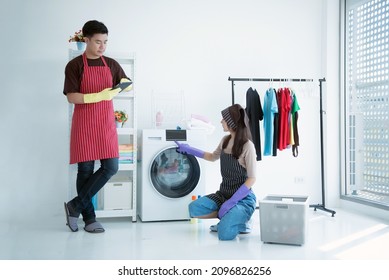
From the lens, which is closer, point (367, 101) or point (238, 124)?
point (238, 124)

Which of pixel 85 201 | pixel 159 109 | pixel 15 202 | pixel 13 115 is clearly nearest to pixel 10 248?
pixel 85 201

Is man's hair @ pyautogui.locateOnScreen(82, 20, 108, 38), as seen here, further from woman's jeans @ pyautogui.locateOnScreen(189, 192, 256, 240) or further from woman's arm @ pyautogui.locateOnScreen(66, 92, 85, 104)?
woman's jeans @ pyautogui.locateOnScreen(189, 192, 256, 240)

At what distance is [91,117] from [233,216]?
1.46 metres

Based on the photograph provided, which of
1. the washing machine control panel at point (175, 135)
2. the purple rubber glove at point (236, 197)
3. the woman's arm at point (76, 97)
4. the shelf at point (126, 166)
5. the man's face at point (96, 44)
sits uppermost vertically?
the man's face at point (96, 44)

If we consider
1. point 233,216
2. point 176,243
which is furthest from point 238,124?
point 176,243

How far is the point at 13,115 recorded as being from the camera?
434 centimetres

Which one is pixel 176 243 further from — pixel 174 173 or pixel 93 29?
pixel 93 29

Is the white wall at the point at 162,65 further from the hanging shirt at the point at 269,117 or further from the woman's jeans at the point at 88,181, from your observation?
the woman's jeans at the point at 88,181

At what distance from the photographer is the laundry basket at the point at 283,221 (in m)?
3.14

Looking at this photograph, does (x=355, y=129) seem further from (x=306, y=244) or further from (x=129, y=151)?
(x=129, y=151)

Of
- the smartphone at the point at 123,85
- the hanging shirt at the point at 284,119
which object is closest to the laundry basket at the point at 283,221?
the hanging shirt at the point at 284,119

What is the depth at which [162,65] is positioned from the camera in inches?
186

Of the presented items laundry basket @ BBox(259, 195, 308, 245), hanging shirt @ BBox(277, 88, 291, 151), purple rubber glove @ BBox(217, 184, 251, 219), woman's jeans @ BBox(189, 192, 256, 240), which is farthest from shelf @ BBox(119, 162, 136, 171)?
hanging shirt @ BBox(277, 88, 291, 151)

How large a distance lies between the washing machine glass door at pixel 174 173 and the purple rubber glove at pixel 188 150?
0.29ft
